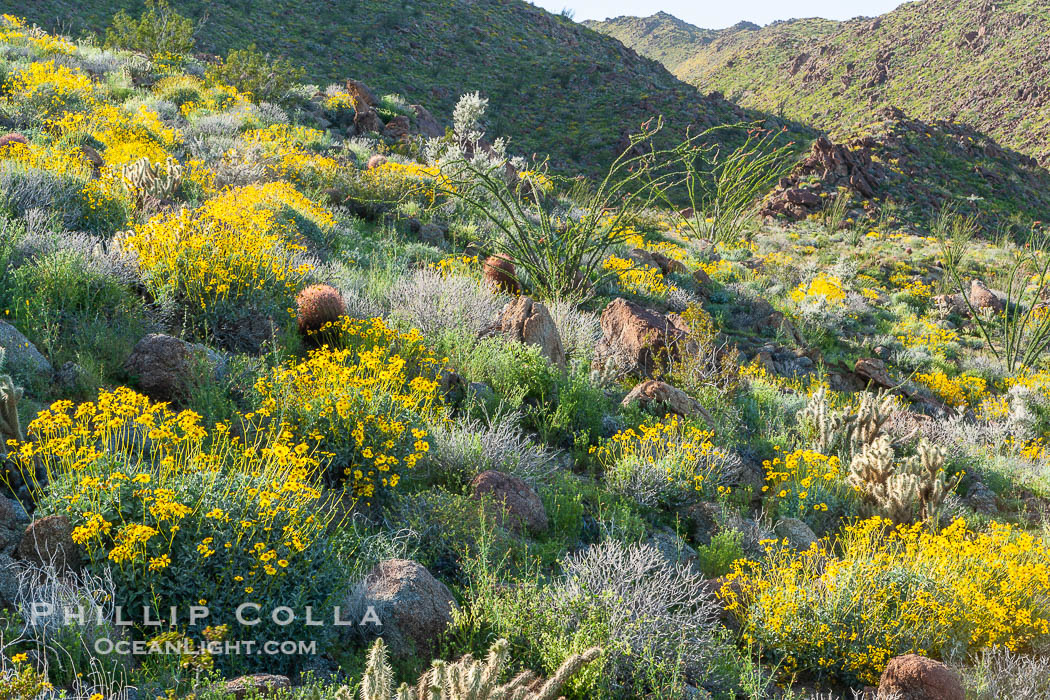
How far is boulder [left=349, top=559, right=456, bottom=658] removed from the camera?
9.55 feet

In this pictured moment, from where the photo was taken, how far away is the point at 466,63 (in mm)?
33969

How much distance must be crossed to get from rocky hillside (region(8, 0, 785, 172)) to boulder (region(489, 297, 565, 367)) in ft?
72.3

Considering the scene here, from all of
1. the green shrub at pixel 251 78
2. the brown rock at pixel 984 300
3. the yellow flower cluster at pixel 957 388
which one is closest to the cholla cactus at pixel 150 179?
the green shrub at pixel 251 78

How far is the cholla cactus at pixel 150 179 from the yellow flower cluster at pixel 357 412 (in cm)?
383

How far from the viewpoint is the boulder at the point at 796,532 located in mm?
4672

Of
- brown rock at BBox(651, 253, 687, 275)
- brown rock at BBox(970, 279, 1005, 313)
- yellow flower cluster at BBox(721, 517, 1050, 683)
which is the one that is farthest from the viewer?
brown rock at BBox(970, 279, 1005, 313)

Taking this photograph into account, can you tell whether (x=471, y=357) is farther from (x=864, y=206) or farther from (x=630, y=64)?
(x=630, y=64)

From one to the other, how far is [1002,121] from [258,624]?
157ft

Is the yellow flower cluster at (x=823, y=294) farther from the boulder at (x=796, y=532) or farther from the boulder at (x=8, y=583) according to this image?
the boulder at (x=8, y=583)

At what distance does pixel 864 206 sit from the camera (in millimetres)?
22859

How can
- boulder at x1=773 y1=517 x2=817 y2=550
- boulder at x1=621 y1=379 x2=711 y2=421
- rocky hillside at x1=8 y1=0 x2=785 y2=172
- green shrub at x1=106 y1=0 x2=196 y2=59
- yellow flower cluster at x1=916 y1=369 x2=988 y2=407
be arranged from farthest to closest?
1. rocky hillside at x1=8 y1=0 x2=785 y2=172
2. green shrub at x1=106 y1=0 x2=196 y2=59
3. yellow flower cluster at x1=916 y1=369 x2=988 y2=407
4. boulder at x1=621 y1=379 x2=711 y2=421
5. boulder at x1=773 y1=517 x2=817 y2=550

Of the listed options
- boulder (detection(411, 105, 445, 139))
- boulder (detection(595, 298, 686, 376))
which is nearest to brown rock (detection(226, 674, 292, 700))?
boulder (detection(595, 298, 686, 376))

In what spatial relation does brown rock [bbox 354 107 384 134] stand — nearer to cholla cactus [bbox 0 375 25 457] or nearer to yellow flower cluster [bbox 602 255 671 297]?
yellow flower cluster [bbox 602 255 671 297]

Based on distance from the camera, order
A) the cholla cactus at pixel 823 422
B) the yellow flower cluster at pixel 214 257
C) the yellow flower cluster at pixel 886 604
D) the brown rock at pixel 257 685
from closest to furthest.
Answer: the brown rock at pixel 257 685 < the yellow flower cluster at pixel 886 604 < the yellow flower cluster at pixel 214 257 < the cholla cactus at pixel 823 422
